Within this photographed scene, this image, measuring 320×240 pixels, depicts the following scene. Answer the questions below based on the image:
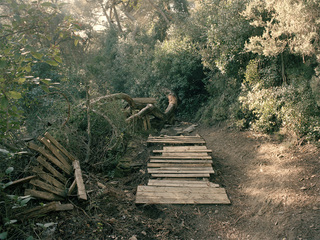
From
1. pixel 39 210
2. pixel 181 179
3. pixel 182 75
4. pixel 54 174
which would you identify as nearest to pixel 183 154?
pixel 181 179

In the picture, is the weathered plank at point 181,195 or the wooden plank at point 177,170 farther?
the wooden plank at point 177,170

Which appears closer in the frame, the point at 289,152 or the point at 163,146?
the point at 289,152

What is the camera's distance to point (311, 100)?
614cm

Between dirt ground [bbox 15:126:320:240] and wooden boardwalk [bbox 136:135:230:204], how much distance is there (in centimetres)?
18

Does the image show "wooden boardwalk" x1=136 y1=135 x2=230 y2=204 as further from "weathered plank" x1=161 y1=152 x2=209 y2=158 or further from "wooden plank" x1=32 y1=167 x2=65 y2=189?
"wooden plank" x1=32 y1=167 x2=65 y2=189

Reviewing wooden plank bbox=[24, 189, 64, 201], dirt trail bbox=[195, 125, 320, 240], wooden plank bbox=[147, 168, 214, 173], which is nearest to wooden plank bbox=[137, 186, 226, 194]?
dirt trail bbox=[195, 125, 320, 240]

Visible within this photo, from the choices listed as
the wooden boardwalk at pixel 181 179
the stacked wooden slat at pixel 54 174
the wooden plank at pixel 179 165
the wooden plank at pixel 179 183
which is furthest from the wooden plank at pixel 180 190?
the stacked wooden slat at pixel 54 174

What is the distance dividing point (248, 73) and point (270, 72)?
788 mm

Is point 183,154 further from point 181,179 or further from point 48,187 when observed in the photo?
point 48,187

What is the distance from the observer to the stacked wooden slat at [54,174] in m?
3.66

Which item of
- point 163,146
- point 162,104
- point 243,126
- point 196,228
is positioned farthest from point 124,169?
point 162,104

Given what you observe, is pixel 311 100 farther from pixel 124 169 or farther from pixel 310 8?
pixel 124 169

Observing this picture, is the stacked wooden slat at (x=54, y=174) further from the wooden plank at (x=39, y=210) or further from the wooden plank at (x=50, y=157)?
the wooden plank at (x=39, y=210)

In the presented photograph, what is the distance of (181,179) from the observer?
5.61 metres
